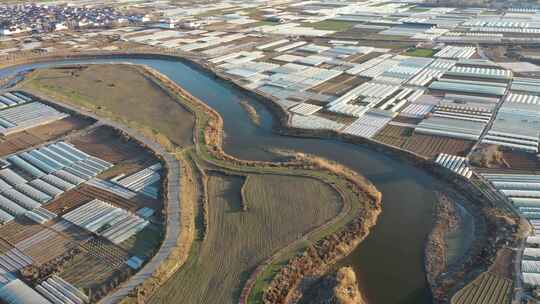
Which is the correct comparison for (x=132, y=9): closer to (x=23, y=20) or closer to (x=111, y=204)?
(x=23, y=20)

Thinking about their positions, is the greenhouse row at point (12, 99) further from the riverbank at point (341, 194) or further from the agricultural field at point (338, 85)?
the agricultural field at point (338, 85)

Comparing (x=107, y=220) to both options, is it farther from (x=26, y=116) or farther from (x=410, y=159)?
(x=410, y=159)

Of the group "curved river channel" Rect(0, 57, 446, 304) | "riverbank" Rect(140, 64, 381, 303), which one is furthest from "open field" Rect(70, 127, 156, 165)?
"curved river channel" Rect(0, 57, 446, 304)

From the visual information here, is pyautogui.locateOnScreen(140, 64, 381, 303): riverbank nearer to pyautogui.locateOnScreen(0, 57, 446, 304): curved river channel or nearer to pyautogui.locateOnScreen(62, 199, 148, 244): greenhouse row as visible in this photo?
pyautogui.locateOnScreen(0, 57, 446, 304): curved river channel

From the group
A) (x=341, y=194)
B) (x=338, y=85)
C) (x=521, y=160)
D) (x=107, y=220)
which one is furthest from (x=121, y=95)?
(x=521, y=160)

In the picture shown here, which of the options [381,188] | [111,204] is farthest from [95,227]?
[381,188]

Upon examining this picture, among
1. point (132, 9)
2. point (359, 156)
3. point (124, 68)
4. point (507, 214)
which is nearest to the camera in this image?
point (507, 214)
